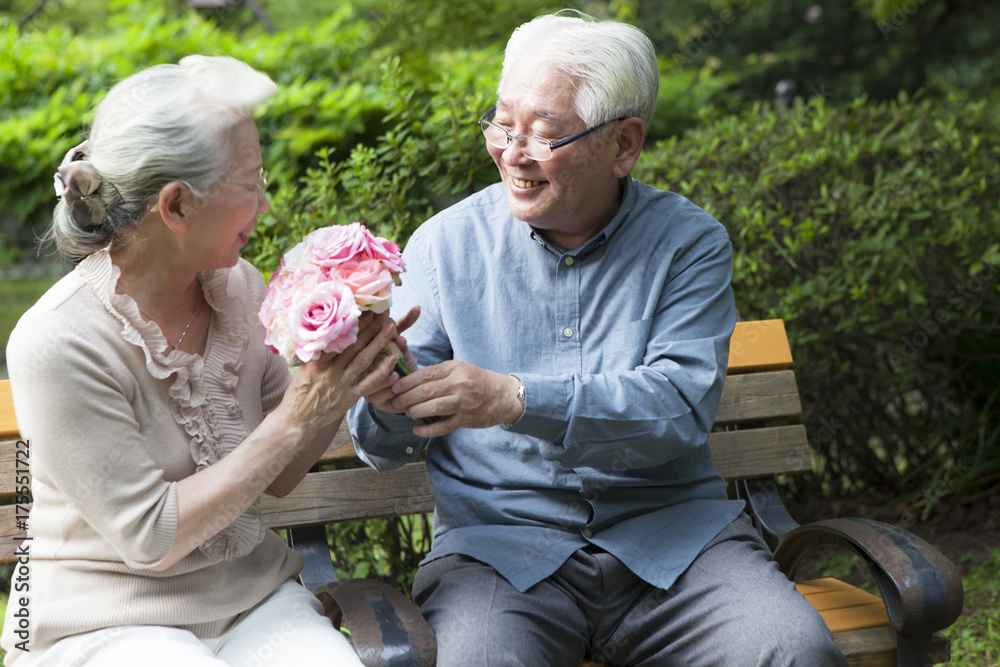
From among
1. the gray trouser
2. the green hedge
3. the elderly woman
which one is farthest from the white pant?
the green hedge

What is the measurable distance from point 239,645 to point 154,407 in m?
0.55

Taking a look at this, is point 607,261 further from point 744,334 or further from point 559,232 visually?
point 744,334

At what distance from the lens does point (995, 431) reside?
4.17 m

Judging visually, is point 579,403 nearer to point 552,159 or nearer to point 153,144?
point 552,159

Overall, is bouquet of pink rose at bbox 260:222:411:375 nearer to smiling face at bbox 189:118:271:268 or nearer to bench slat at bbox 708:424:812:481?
smiling face at bbox 189:118:271:268

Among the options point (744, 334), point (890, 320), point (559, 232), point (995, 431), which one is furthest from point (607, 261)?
point (995, 431)

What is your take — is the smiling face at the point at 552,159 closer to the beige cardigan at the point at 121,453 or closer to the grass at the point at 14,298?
the beige cardigan at the point at 121,453

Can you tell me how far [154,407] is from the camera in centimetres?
191

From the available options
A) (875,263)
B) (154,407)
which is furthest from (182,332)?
(875,263)

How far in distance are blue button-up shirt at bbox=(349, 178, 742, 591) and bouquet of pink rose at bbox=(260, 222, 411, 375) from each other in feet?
1.65

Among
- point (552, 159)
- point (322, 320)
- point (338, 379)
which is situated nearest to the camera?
point (322, 320)

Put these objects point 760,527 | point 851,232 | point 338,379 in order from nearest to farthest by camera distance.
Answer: point 338,379
point 760,527
point 851,232

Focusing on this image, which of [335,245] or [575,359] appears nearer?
[335,245]

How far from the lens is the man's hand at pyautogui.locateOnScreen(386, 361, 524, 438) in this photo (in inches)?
79.1
